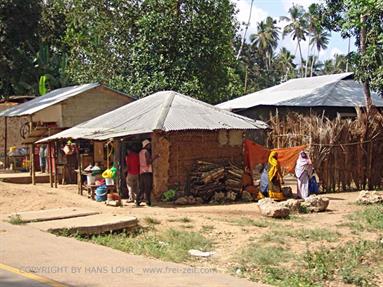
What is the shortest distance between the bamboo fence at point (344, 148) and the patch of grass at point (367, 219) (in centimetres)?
272

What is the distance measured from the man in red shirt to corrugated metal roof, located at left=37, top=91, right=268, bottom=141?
60cm

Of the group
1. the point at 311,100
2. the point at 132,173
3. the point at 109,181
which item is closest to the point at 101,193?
the point at 109,181

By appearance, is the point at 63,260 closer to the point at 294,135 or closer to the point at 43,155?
the point at 294,135

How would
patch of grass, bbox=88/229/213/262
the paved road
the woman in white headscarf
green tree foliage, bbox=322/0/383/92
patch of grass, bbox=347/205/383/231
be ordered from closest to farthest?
the paved road
patch of grass, bbox=88/229/213/262
patch of grass, bbox=347/205/383/231
green tree foliage, bbox=322/0/383/92
the woman in white headscarf

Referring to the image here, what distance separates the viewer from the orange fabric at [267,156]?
16328 millimetres

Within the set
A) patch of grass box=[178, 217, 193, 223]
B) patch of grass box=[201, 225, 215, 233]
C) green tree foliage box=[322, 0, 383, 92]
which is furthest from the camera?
green tree foliage box=[322, 0, 383, 92]

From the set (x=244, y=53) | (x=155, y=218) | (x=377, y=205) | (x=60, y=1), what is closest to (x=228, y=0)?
(x=60, y=1)

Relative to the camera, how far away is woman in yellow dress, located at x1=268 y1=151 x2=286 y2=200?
15.0 metres

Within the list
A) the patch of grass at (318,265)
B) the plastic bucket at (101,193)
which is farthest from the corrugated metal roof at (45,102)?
the patch of grass at (318,265)

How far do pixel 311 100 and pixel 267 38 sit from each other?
47.6 metres

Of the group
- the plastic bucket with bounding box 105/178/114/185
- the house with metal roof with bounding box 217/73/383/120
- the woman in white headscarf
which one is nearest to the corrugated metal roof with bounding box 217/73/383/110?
the house with metal roof with bounding box 217/73/383/120

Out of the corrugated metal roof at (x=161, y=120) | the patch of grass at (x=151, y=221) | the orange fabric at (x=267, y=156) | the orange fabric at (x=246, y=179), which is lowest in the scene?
the patch of grass at (x=151, y=221)

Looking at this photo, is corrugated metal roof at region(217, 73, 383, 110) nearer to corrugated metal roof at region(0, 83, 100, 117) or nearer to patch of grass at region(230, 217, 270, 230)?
corrugated metal roof at region(0, 83, 100, 117)

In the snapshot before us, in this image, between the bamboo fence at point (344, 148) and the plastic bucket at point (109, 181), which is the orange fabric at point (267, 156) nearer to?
the bamboo fence at point (344, 148)
